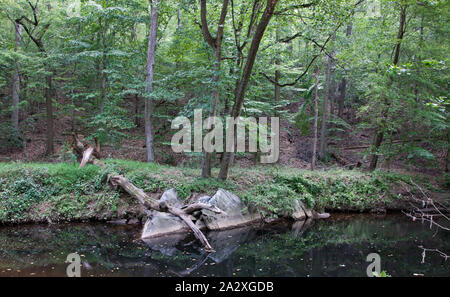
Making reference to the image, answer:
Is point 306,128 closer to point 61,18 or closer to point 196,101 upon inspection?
point 196,101

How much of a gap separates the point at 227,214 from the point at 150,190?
96.6 inches

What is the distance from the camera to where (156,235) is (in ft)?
25.1

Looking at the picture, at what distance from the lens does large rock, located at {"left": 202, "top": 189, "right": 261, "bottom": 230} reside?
845 centimetres

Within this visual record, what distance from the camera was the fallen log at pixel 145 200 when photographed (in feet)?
23.4

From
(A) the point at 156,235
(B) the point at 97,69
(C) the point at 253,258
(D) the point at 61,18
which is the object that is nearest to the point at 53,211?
(A) the point at 156,235

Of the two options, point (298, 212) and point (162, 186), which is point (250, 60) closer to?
point (162, 186)

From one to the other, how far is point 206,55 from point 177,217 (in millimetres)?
5454

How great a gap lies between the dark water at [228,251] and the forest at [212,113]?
0.51m

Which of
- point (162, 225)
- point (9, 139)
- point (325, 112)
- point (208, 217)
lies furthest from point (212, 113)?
point (9, 139)

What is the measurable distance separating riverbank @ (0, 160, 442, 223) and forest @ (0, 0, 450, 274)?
1.5 inches

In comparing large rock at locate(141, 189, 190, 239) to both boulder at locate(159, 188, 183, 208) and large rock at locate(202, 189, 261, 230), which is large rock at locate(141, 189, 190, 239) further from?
large rock at locate(202, 189, 261, 230)

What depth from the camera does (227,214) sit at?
869 cm

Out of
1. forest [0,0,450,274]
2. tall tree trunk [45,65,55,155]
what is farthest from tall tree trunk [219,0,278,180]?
tall tree trunk [45,65,55,155]

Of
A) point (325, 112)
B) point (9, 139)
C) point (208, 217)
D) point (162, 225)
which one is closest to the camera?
point (162, 225)
